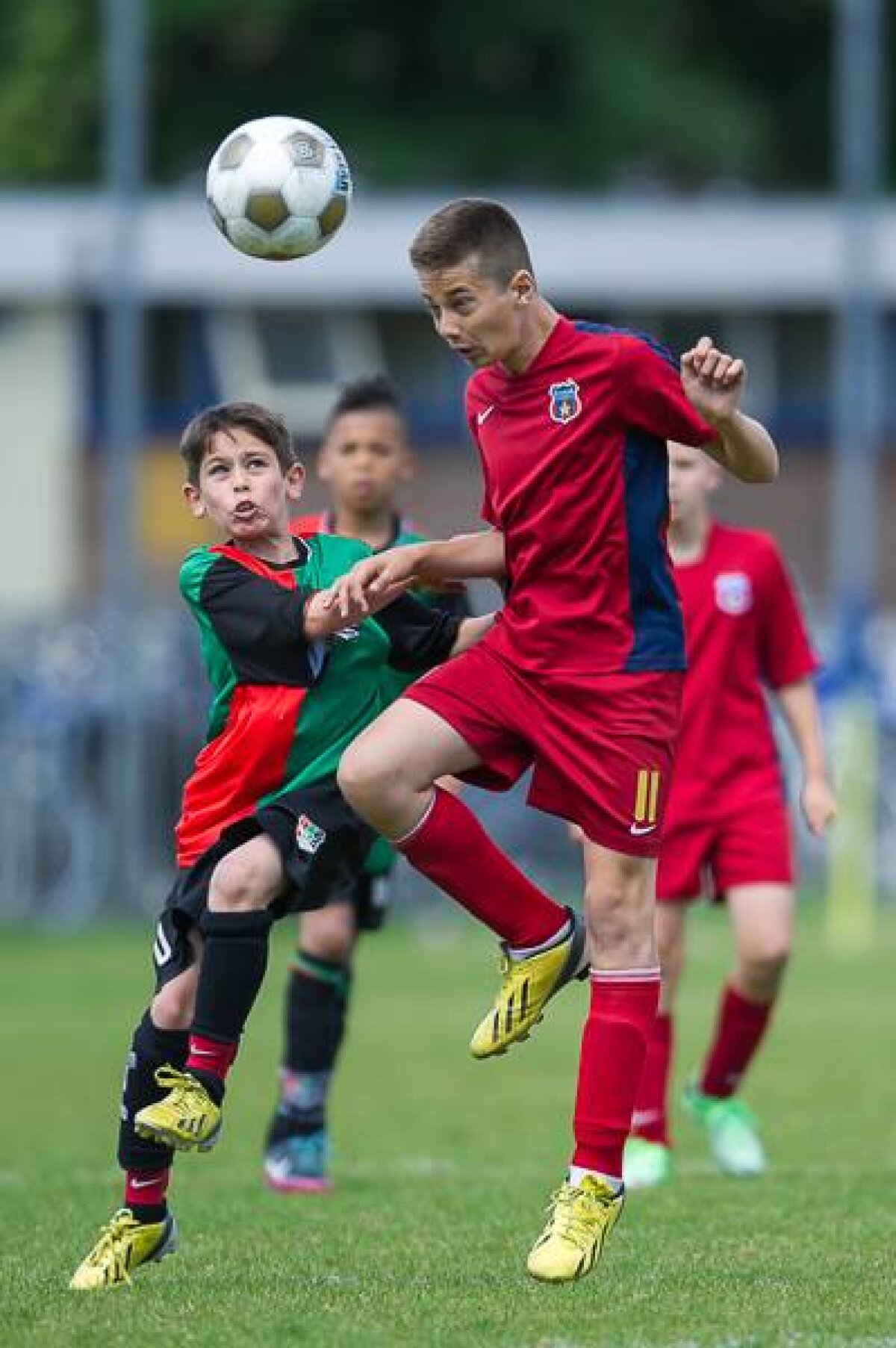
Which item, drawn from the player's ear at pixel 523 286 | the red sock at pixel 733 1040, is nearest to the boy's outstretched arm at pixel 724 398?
the player's ear at pixel 523 286

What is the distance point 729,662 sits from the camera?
346 inches

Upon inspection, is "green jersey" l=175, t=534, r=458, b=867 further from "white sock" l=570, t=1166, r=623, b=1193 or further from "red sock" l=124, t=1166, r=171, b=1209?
"white sock" l=570, t=1166, r=623, b=1193

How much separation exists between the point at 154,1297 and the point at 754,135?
95.6 ft

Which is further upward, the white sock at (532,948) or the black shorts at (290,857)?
the black shorts at (290,857)

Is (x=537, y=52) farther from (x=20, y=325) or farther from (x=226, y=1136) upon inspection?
(x=226, y=1136)

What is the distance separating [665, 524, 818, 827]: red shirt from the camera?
876 cm

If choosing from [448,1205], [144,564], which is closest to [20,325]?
[144,564]

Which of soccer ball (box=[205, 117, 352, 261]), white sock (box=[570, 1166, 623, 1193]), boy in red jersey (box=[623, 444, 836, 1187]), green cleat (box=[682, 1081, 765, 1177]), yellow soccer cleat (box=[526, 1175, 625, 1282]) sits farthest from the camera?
green cleat (box=[682, 1081, 765, 1177])

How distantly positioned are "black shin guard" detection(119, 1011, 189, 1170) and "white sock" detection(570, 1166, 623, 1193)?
0.86m

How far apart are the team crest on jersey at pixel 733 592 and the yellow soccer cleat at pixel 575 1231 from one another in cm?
289

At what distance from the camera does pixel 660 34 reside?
3494 cm

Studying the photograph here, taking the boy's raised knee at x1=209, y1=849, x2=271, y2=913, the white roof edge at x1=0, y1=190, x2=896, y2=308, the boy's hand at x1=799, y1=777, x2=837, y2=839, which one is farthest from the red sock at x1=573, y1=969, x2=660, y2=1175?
the white roof edge at x1=0, y1=190, x2=896, y2=308

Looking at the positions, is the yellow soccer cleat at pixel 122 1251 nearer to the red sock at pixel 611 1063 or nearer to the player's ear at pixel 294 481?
the red sock at pixel 611 1063

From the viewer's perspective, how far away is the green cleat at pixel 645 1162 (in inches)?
337
